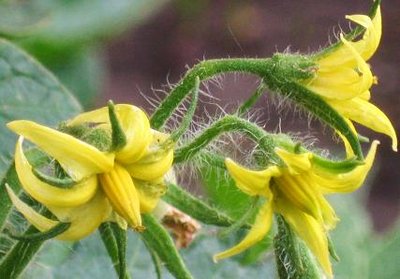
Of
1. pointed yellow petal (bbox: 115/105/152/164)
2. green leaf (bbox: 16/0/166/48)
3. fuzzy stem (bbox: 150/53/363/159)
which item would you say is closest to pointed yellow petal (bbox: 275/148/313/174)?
fuzzy stem (bbox: 150/53/363/159)

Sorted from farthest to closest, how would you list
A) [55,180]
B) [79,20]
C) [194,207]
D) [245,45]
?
1. [245,45]
2. [79,20]
3. [194,207]
4. [55,180]

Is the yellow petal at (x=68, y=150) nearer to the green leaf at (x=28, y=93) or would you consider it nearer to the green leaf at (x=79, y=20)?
the green leaf at (x=28, y=93)

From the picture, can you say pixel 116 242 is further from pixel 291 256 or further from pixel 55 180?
pixel 291 256

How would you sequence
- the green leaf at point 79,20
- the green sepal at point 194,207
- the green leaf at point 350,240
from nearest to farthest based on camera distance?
1. the green sepal at point 194,207
2. the green leaf at point 350,240
3. the green leaf at point 79,20

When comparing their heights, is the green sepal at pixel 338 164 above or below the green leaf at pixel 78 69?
above

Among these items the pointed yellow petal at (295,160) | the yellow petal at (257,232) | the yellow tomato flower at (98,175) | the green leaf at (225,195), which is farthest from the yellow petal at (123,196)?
the green leaf at (225,195)

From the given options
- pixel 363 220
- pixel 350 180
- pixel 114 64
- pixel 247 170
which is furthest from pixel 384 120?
pixel 114 64

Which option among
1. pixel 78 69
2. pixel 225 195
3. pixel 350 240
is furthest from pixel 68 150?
pixel 78 69
